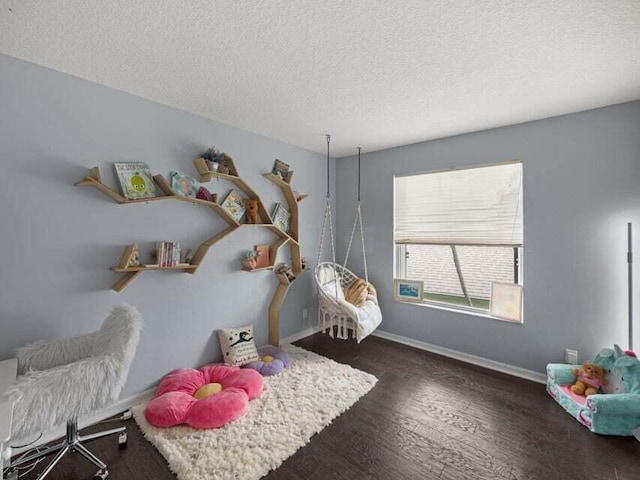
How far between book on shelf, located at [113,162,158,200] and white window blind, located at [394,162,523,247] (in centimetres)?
280

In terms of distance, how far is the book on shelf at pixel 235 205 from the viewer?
2805mm

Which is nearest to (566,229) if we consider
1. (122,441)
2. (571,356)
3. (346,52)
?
(571,356)

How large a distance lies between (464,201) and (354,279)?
5.56 ft

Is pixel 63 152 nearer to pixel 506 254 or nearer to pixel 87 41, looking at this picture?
pixel 87 41

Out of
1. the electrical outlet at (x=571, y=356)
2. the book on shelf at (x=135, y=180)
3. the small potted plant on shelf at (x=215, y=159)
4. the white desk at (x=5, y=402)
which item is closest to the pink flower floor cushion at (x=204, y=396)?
the white desk at (x=5, y=402)

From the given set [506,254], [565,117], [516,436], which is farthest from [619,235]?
[516,436]

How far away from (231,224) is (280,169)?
952 mm

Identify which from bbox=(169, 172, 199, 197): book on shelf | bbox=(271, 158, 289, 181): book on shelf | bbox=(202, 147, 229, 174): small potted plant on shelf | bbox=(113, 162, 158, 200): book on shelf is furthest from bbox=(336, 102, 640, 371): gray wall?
bbox=(113, 162, 158, 200): book on shelf

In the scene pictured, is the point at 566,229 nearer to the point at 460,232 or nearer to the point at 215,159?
the point at 460,232

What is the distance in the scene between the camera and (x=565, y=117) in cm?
253

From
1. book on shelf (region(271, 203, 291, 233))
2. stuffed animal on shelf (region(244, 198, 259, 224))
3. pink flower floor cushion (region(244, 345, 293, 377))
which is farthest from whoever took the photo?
book on shelf (region(271, 203, 291, 233))

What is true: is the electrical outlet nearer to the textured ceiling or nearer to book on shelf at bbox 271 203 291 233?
the textured ceiling

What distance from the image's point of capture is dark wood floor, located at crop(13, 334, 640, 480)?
5.35 feet

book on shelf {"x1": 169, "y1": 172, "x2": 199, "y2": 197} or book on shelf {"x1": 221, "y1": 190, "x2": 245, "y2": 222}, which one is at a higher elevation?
book on shelf {"x1": 169, "y1": 172, "x2": 199, "y2": 197}
